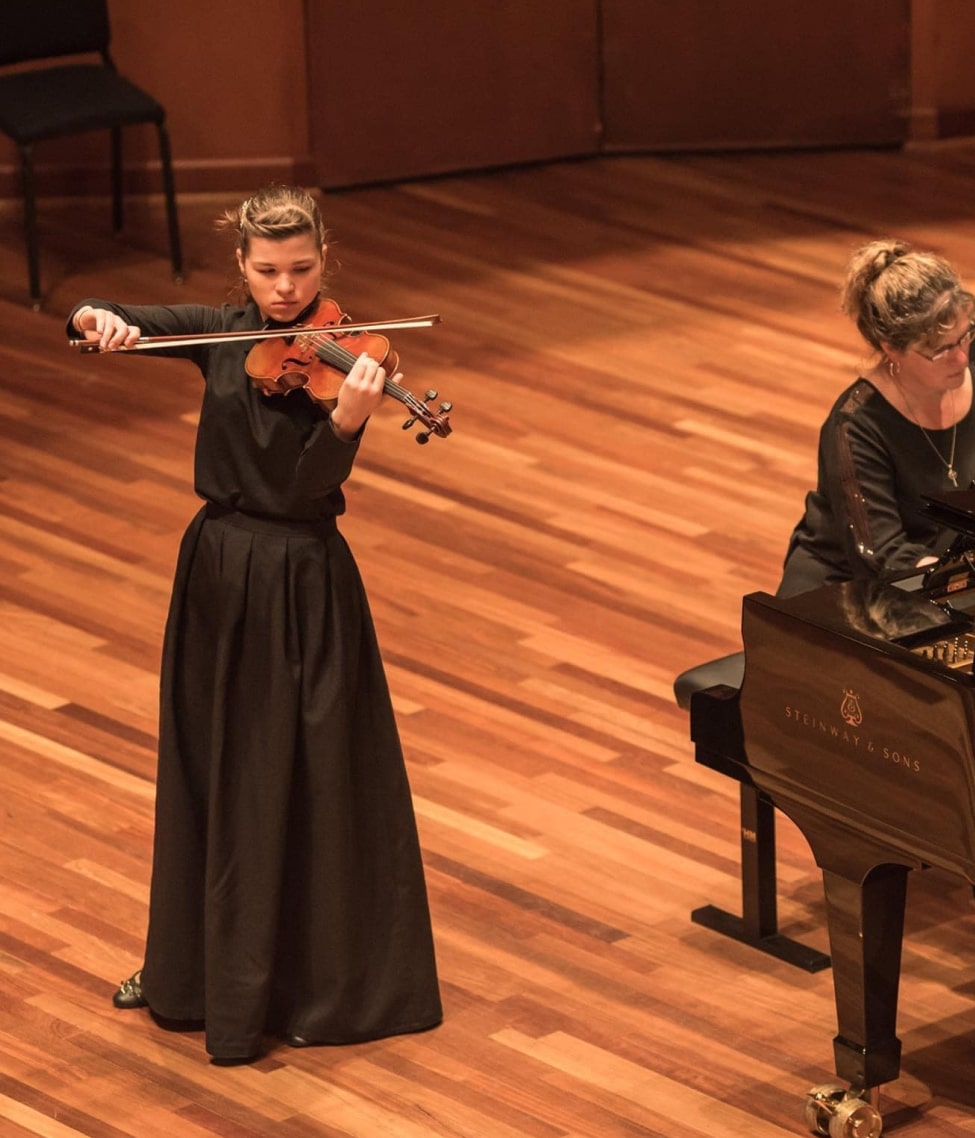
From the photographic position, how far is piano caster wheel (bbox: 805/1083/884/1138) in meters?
2.90

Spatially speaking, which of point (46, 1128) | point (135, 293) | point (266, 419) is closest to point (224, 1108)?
point (46, 1128)

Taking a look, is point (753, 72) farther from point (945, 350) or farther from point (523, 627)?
point (945, 350)

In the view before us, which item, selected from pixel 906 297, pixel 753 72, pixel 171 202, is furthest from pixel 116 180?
pixel 906 297

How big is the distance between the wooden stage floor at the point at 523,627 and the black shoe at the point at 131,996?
0.03 metres

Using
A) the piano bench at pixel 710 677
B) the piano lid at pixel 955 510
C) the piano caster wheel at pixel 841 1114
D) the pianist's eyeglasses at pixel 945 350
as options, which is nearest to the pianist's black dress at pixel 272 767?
the piano bench at pixel 710 677

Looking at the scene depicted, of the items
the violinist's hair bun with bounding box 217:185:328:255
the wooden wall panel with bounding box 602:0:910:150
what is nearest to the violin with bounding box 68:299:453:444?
the violinist's hair bun with bounding box 217:185:328:255

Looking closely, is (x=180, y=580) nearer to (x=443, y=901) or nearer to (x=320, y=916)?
(x=320, y=916)

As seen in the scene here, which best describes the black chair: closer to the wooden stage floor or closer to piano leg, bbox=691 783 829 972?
the wooden stage floor

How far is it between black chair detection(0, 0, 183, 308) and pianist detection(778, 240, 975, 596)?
9.96 ft

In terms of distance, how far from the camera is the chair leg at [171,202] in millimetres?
6047

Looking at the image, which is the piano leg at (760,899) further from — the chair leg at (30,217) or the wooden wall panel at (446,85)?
the wooden wall panel at (446,85)

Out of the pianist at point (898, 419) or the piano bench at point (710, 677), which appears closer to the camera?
the pianist at point (898, 419)

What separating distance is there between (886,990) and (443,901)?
88 centimetres

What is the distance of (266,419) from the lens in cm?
287
